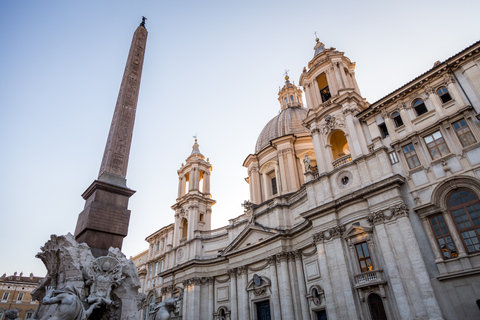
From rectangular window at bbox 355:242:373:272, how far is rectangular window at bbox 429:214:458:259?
400cm

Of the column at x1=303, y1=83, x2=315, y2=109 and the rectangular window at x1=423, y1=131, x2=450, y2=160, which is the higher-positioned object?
the column at x1=303, y1=83, x2=315, y2=109

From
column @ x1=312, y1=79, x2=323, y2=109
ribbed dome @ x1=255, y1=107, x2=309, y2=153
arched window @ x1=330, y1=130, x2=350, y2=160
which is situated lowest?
arched window @ x1=330, y1=130, x2=350, y2=160

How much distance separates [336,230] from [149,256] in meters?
31.1

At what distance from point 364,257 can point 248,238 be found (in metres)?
12.8

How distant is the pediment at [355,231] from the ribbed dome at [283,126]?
17.1m

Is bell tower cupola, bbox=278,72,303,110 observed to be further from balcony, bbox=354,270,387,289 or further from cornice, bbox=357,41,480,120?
balcony, bbox=354,270,387,289

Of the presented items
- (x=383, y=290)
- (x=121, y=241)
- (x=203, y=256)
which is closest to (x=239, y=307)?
(x=203, y=256)

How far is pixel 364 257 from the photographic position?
18.8 m

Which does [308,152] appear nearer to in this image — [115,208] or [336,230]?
Result: [336,230]

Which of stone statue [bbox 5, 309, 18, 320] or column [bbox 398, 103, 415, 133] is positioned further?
column [bbox 398, 103, 415, 133]

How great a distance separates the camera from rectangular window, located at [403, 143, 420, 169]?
59.7 ft

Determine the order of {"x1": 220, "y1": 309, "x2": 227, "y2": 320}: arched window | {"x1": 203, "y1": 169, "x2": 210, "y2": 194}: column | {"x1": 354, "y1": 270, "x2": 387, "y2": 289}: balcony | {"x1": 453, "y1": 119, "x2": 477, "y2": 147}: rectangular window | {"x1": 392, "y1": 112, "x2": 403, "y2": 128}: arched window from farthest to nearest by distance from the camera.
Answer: {"x1": 203, "y1": 169, "x2": 210, "y2": 194}: column, {"x1": 220, "y1": 309, "x2": 227, "y2": 320}: arched window, {"x1": 392, "y1": 112, "x2": 403, "y2": 128}: arched window, {"x1": 354, "y1": 270, "x2": 387, "y2": 289}: balcony, {"x1": 453, "y1": 119, "x2": 477, "y2": 147}: rectangular window

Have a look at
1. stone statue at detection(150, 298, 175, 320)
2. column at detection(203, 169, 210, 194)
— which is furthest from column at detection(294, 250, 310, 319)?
column at detection(203, 169, 210, 194)

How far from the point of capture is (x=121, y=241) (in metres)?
11.4
